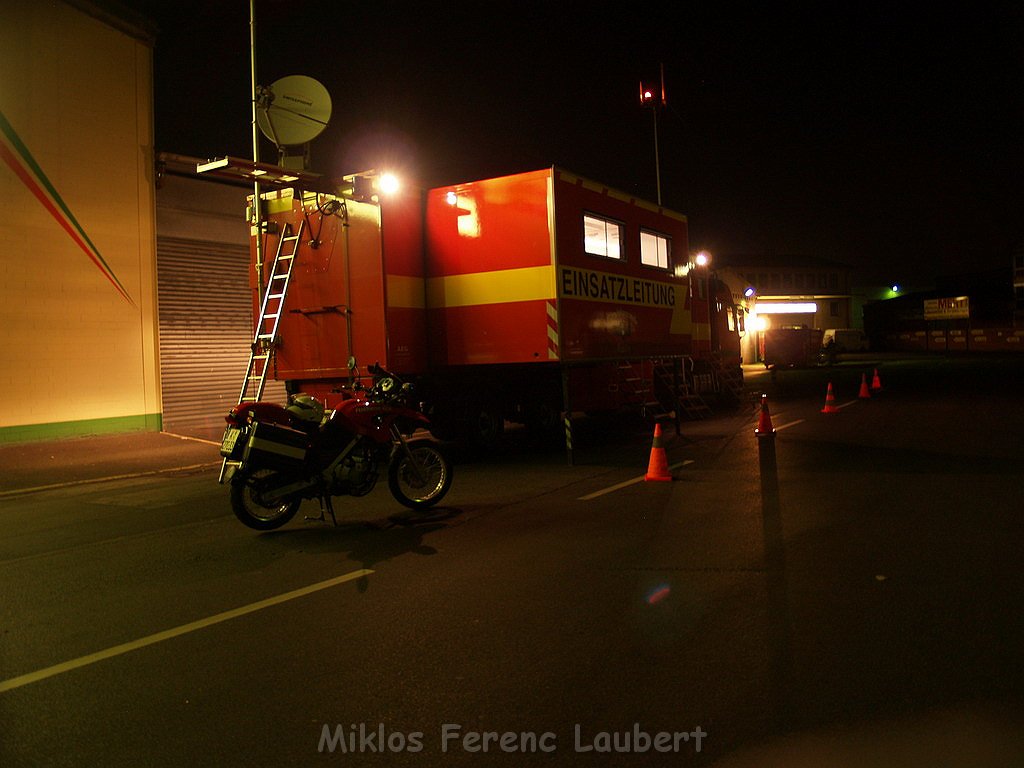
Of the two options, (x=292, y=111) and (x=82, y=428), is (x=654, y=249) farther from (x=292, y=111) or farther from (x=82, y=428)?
(x=82, y=428)

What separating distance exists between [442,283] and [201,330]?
23.2 feet

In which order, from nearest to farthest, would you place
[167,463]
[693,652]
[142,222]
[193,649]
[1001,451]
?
1. [693,652]
2. [193,649]
3. [1001,451]
4. [167,463]
5. [142,222]

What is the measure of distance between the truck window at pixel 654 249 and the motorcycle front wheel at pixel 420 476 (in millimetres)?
7450

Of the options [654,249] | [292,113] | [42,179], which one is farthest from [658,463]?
[42,179]

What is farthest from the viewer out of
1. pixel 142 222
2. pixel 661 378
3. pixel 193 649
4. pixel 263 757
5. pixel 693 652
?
pixel 661 378

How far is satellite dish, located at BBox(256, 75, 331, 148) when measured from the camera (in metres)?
12.0

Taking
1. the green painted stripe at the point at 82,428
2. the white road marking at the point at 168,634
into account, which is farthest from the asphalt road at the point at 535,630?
the green painted stripe at the point at 82,428

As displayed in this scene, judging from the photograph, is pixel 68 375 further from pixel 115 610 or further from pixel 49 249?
pixel 115 610

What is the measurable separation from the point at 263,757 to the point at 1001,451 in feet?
36.3

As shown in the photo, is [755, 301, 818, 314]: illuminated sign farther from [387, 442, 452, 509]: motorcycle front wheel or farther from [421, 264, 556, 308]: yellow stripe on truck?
[387, 442, 452, 509]: motorcycle front wheel

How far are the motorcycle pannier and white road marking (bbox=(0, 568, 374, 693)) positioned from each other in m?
1.74

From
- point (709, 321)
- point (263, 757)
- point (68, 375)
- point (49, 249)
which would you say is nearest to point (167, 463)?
point (68, 375)

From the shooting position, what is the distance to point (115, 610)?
5449 millimetres

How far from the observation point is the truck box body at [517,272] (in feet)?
39.1
